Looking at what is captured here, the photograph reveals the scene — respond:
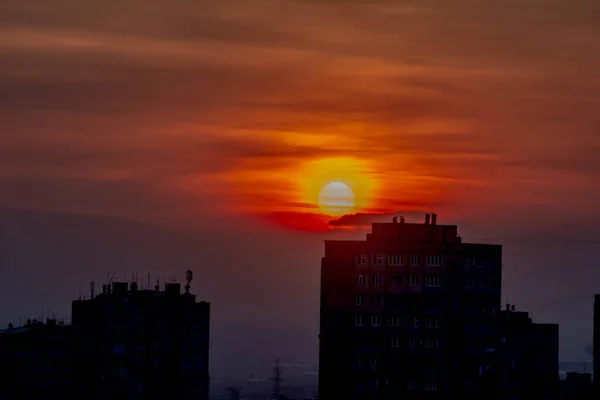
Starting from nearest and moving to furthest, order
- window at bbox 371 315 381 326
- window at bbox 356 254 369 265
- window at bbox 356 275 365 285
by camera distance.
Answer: window at bbox 371 315 381 326, window at bbox 356 254 369 265, window at bbox 356 275 365 285

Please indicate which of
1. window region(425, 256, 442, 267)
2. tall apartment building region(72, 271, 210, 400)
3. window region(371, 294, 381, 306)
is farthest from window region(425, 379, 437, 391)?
tall apartment building region(72, 271, 210, 400)

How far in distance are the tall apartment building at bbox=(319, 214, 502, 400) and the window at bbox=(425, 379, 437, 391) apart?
11 cm

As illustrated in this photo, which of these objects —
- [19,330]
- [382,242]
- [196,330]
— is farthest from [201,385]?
[382,242]

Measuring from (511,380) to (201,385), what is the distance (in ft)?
109

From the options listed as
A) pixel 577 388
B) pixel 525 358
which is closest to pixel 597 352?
pixel 525 358

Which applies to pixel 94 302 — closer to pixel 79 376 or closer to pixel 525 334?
pixel 79 376

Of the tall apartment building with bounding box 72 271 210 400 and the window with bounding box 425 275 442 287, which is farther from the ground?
the window with bounding box 425 275 442 287

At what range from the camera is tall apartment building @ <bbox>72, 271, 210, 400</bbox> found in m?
163

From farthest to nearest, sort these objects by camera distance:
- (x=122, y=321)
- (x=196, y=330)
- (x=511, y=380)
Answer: (x=196, y=330) < (x=122, y=321) < (x=511, y=380)

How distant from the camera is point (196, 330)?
177 m

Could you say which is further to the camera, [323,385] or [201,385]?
[201,385]

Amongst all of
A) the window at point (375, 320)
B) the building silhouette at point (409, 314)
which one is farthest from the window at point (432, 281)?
the window at point (375, 320)

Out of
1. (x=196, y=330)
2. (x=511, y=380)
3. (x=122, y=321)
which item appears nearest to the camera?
(x=511, y=380)

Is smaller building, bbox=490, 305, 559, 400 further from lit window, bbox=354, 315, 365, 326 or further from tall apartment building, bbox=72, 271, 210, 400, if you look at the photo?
tall apartment building, bbox=72, 271, 210, 400
